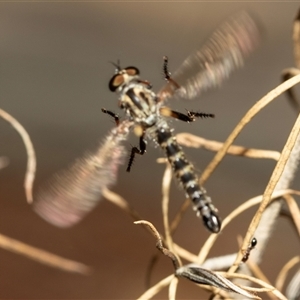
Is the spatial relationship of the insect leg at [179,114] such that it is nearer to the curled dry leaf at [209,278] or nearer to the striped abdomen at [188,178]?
the striped abdomen at [188,178]

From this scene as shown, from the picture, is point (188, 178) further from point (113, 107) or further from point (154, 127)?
point (113, 107)

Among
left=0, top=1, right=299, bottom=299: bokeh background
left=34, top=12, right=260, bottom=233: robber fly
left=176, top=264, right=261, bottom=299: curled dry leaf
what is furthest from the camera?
left=0, top=1, right=299, bottom=299: bokeh background

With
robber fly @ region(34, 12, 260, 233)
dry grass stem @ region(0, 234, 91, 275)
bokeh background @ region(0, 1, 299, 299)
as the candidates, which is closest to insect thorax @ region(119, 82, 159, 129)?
robber fly @ region(34, 12, 260, 233)

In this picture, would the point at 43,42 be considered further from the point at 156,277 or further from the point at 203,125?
the point at 156,277

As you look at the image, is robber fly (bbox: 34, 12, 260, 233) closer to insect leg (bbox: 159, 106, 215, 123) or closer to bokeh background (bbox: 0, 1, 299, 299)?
insect leg (bbox: 159, 106, 215, 123)

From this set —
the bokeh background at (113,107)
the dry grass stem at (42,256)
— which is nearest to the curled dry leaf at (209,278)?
the dry grass stem at (42,256)

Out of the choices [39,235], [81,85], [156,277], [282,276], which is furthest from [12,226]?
[282,276]
